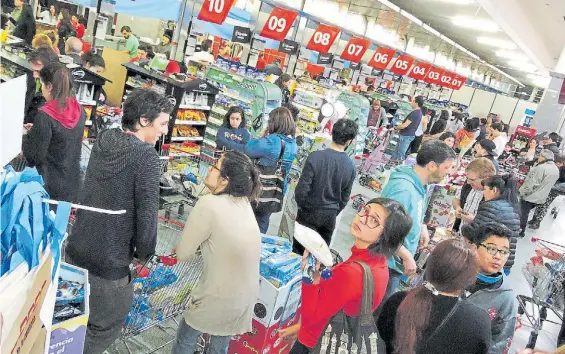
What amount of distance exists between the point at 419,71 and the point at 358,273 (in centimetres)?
1944

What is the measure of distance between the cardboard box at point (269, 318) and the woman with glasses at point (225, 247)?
381 mm

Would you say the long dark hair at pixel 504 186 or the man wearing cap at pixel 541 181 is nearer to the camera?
the long dark hair at pixel 504 186

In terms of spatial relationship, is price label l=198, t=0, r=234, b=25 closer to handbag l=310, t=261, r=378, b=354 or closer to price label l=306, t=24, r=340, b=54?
price label l=306, t=24, r=340, b=54

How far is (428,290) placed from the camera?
2.24 meters

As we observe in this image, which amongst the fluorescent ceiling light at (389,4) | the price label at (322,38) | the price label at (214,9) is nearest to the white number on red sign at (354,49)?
the fluorescent ceiling light at (389,4)

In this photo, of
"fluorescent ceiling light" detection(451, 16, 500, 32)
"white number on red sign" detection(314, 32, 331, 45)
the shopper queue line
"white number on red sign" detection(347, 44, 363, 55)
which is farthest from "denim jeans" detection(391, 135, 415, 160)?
the shopper queue line

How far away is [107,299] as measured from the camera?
2.48 metres

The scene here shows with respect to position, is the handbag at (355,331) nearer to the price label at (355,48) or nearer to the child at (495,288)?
the child at (495,288)

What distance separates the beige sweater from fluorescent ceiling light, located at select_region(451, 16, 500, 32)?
13.8 metres

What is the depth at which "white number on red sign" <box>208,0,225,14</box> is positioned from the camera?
9344mm

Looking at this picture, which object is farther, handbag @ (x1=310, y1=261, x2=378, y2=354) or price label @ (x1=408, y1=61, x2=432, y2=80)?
price label @ (x1=408, y1=61, x2=432, y2=80)

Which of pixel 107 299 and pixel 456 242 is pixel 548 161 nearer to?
pixel 456 242

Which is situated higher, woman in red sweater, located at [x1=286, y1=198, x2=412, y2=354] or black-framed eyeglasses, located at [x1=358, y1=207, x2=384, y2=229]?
black-framed eyeglasses, located at [x1=358, y1=207, x2=384, y2=229]

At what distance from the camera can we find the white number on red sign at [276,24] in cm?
1185
